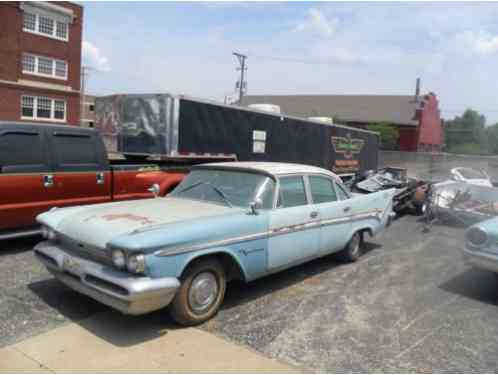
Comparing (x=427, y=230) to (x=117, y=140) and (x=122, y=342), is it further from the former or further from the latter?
(x=122, y=342)

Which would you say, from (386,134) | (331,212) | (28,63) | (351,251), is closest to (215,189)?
(331,212)

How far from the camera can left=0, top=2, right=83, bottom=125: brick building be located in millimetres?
28375

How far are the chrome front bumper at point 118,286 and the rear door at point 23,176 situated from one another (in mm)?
2377

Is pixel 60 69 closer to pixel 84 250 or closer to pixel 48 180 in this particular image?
pixel 48 180

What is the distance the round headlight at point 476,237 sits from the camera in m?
5.26

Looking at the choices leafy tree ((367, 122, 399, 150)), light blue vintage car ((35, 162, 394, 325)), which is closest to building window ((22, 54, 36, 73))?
light blue vintage car ((35, 162, 394, 325))

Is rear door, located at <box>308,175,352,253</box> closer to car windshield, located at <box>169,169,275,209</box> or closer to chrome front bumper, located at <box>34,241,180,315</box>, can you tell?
car windshield, located at <box>169,169,275,209</box>

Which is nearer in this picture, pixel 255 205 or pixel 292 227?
pixel 255 205

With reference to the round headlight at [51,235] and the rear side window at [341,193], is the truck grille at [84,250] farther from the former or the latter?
the rear side window at [341,193]

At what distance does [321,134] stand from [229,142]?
4899mm

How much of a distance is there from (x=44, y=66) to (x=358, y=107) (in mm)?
32948

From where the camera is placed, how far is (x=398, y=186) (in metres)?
12.2

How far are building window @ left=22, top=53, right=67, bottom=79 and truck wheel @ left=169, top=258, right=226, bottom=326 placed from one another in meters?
30.6

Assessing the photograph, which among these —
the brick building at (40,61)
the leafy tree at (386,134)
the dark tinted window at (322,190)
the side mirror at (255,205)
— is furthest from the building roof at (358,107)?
the side mirror at (255,205)
